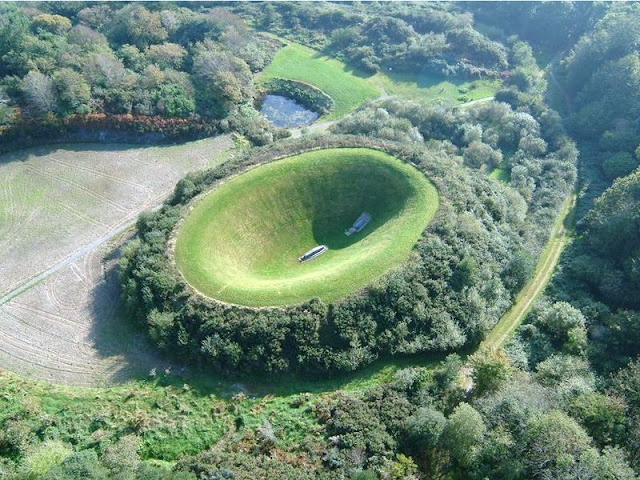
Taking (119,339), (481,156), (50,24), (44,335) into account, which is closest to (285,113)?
(481,156)

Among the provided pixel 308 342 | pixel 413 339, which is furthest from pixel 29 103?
pixel 413 339

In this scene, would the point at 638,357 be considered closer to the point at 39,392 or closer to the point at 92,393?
the point at 92,393

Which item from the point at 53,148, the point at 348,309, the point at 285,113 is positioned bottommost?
the point at 53,148

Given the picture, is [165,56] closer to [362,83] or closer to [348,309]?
[362,83]

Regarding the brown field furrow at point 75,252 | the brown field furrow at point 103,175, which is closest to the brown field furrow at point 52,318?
the brown field furrow at point 75,252

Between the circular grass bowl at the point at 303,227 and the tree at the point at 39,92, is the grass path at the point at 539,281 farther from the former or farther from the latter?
the tree at the point at 39,92
